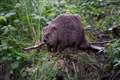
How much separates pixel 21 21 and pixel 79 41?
1076 mm

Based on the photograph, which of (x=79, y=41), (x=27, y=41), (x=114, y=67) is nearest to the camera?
(x=114, y=67)

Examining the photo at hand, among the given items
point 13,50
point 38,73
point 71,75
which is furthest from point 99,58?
point 13,50

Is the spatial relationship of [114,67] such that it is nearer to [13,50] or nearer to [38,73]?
[38,73]

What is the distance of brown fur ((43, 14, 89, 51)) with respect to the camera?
4.20 m

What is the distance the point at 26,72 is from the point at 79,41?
796 millimetres

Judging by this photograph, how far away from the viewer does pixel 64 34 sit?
4.24 metres

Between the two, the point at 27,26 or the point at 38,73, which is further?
the point at 27,26

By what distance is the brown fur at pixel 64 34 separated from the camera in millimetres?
4195

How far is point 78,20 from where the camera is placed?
4.37m

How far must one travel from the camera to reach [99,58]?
437 centimetres

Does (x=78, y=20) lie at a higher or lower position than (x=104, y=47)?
higher

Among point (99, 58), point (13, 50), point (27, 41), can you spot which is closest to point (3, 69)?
point (13, 50)

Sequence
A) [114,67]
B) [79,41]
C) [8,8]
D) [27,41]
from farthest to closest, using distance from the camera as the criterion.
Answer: [8,8] → [27,41] → [79,41] → [114,67]

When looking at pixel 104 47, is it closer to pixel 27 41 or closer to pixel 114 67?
pixel 114 67
